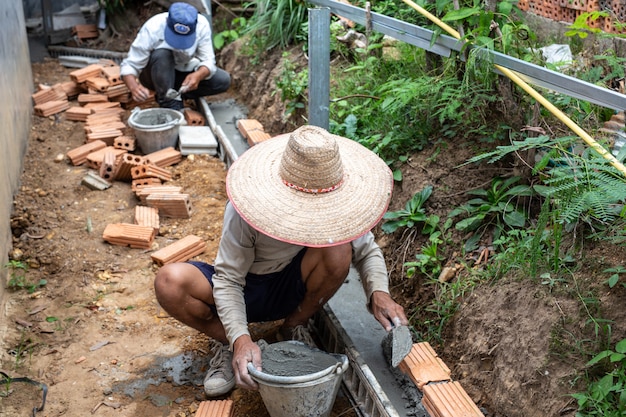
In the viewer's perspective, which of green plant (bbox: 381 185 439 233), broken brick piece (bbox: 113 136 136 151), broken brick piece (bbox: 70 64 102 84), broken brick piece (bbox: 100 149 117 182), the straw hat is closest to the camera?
the straw hat

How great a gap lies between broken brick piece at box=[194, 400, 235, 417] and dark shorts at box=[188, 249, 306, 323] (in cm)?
47

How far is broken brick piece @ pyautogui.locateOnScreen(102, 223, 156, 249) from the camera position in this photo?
475cm

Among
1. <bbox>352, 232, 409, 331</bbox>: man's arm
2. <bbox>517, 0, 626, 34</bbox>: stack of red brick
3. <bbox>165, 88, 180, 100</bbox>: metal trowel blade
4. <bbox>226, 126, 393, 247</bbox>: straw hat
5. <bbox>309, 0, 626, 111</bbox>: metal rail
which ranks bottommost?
<bbox>165, 88, 180, 100</bbox>: metal trowel blade

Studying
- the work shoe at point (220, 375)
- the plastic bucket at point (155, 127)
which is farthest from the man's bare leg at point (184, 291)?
the plastic bucket at point (155, 127)

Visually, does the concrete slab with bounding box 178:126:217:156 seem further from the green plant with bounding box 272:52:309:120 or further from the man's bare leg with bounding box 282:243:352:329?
the man's bare leg with bounding box 282:243:352:329

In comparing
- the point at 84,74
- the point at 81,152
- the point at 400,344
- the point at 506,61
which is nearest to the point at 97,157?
the point at 81,152

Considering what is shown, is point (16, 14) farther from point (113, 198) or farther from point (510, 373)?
point (510, 373)

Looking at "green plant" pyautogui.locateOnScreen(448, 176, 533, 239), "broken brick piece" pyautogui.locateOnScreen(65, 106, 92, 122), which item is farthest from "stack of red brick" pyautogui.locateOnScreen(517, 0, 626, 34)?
"broken brick piece" pyautogui.locateOnScreen(65, 106, 92, 122)

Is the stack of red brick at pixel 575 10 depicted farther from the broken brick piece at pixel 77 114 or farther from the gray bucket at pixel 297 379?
the broken brick piece at pixel 77 114

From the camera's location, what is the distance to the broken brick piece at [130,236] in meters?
4.75

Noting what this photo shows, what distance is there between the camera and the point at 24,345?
12.3ft

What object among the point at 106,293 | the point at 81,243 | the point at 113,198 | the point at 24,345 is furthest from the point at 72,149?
the point at 24,345

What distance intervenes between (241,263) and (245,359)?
0.47m

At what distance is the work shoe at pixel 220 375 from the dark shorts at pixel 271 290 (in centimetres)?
23
